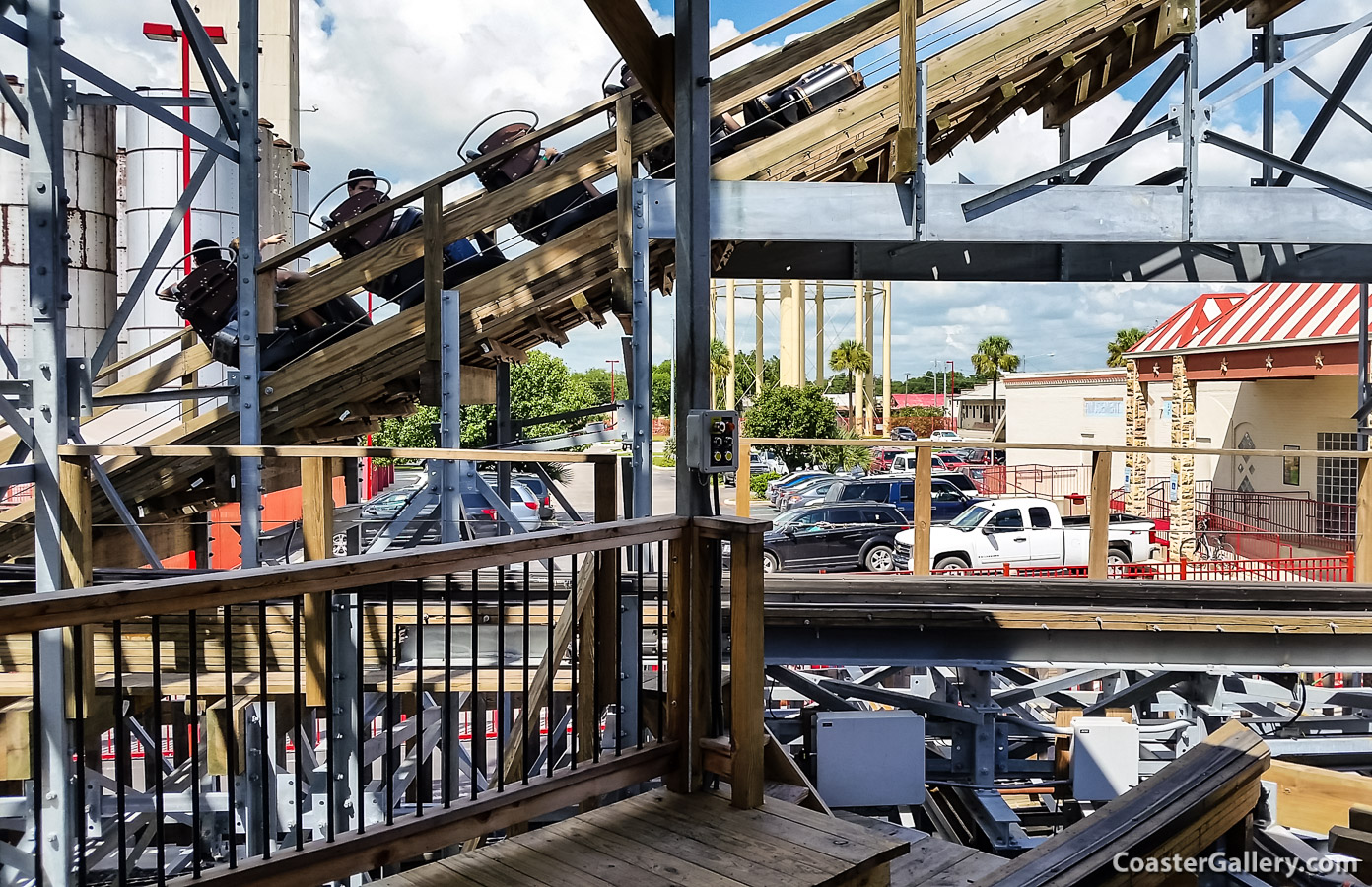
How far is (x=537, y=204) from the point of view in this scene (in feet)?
26.6

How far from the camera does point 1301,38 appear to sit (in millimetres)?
9172

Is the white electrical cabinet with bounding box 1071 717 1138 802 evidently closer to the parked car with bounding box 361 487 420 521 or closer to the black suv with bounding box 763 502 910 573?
the black suv with bounding box 763 502 910 573

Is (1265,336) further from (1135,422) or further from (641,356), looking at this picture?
(641,356)

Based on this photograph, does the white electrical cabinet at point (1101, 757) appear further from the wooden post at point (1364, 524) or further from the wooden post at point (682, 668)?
the wooden post at point (682, 668)

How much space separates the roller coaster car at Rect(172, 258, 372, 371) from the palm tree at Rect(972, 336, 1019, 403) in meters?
67.6

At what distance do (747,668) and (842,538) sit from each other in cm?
1366

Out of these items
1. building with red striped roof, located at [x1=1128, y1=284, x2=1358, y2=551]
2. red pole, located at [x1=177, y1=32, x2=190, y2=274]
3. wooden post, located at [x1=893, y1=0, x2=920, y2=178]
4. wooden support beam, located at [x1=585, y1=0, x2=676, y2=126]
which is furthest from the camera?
building with red striped roof, located at [x1=1128, y1=284, x2=1358, y2=551]

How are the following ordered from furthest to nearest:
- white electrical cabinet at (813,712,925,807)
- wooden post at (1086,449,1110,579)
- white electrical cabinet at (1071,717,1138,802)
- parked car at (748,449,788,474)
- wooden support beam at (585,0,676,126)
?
parked car at (748,449,788,474) → wooden post at (1086,449,1110,579) → white electrical cabinet at (1071,717,1138,802) → white electrical cabinet at (813,712,925,807) → wooden support beam at (585,0,676,126)

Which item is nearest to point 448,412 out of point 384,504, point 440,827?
point 440,827

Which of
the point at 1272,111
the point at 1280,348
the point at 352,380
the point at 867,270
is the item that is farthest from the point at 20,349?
the point at 1280,348

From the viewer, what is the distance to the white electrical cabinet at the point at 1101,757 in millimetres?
6926

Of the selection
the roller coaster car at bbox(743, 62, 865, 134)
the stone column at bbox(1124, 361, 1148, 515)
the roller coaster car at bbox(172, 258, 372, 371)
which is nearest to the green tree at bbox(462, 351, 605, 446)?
the stone column at bbox(1124, 361, 1148, 515)

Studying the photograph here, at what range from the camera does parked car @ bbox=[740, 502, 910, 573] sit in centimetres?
1712

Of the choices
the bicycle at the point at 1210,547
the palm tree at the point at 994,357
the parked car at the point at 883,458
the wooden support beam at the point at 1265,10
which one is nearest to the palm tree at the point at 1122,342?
the palm tree at the point at 994,357
